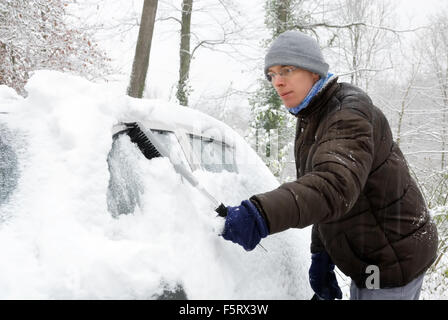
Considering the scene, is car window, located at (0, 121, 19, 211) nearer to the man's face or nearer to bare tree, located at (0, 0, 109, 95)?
the man's face

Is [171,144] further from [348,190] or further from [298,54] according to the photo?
[348,190]

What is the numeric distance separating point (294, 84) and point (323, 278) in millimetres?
986

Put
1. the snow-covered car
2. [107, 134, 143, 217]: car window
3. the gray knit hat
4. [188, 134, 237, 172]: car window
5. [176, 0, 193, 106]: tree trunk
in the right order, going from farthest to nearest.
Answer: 1. [176, 0, 193, 106]: tree trunk
2. [188, 134, 237, 172]: car window
3. the gray knit hat
4. [107, 134, 143, 217]: car window
5. the snow-covered car

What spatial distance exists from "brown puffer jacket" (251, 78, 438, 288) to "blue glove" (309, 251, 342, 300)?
34 cm

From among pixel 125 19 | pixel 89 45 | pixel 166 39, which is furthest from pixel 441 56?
A: pixel 89 45

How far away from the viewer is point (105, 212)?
1.17 m

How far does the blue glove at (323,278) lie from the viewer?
1894mm

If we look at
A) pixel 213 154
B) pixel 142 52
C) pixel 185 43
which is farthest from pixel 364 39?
pixel 213 154

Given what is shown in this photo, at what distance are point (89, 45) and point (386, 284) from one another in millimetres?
8235

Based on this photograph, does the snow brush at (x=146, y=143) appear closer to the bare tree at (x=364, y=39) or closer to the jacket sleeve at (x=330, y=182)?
the jacket sleeve at (x=330, y=182)

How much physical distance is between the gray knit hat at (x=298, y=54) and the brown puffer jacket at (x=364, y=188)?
0.32ft

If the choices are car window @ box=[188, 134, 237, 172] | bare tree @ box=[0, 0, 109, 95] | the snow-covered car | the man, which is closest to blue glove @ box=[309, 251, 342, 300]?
the snow-covered car

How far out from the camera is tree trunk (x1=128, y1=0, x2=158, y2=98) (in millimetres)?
6812
